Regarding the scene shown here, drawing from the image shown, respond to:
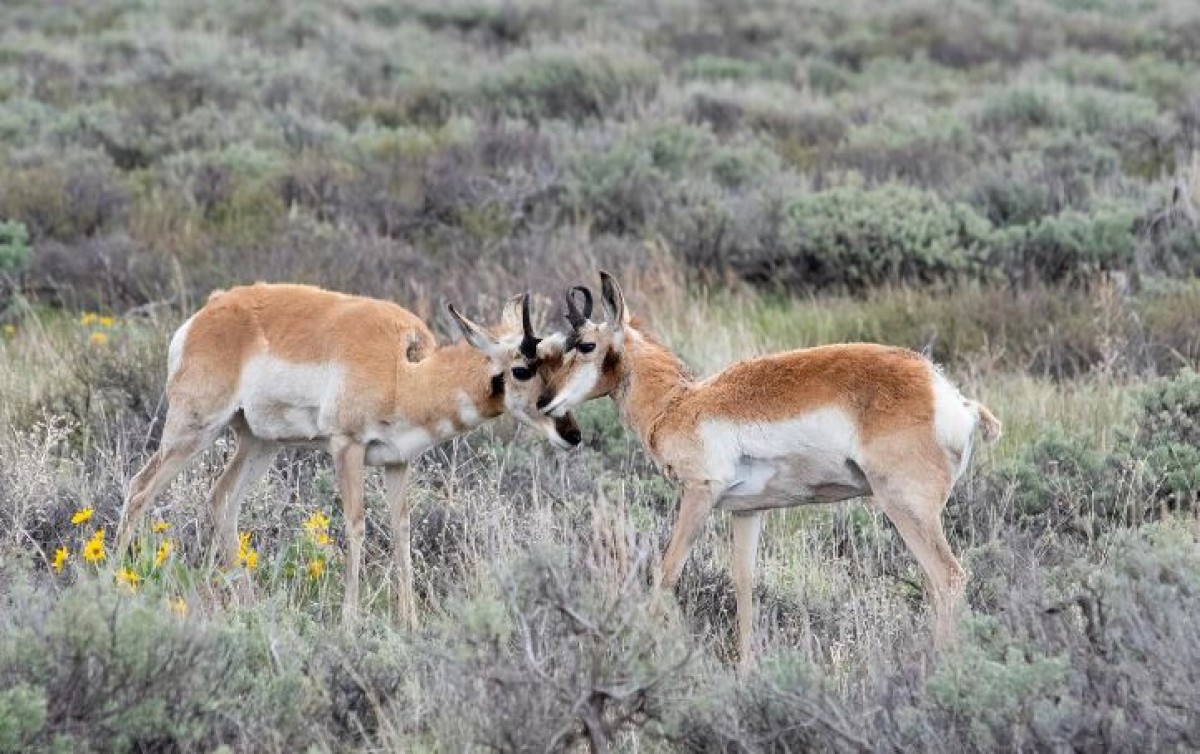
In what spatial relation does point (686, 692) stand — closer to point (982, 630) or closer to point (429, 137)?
point (982, 630)

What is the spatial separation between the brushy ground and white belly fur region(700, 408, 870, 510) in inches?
17.3

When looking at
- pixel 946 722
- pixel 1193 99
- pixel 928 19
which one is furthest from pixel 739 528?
pixel 928 19

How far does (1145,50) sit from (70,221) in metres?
18.0

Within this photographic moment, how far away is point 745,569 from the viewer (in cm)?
638

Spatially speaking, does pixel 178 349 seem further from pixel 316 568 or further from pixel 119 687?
pixel 119 687

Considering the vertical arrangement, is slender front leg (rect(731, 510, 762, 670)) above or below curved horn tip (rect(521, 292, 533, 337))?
below

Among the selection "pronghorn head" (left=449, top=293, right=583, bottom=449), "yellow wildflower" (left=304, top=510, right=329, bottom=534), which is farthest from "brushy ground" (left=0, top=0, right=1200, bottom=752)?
"pronghorn head" (left=449, top=293, right=583, bottom=449)

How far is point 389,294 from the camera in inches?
466

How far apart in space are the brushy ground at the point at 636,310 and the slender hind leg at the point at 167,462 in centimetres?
19

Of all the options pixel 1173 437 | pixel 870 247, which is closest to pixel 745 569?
pixel 1173 437

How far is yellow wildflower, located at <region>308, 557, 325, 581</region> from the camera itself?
654 cm

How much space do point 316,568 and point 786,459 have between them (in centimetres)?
183

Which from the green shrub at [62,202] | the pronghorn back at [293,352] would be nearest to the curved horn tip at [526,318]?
the pronghorn back at [293,352]

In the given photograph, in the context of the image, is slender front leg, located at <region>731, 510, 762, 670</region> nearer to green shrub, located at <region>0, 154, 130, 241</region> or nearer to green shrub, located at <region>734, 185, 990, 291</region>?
green shrub, located at <region>734, 185, 990, 291</region>
